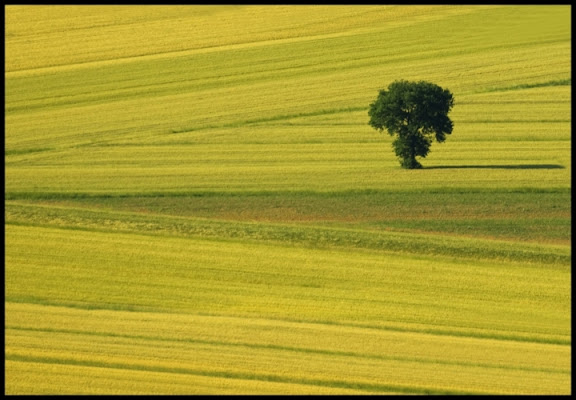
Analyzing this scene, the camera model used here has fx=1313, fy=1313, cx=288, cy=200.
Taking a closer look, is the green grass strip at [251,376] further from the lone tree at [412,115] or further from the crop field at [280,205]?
the lone tree at [412,115]

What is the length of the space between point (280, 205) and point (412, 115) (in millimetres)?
7249

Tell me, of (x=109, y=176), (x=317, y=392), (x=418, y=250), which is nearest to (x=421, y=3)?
(x=109, y=176)

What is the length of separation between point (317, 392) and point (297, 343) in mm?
3272

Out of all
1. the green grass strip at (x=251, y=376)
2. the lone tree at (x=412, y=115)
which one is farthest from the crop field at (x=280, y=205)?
the lone tree at (x=412, y=115)

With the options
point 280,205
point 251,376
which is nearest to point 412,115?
point 280,205

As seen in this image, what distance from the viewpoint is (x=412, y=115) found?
4991cm

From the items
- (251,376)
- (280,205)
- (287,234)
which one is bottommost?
(251,376)

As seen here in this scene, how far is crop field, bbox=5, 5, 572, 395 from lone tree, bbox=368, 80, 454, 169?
846mm

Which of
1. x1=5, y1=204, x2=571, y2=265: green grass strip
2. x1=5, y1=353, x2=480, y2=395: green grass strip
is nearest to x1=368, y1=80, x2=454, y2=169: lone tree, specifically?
x1=5, y1=204, x2=571, y2=265: green grass strip

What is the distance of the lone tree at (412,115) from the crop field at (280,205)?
846 mm

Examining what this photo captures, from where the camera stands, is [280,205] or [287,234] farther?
[280,205]

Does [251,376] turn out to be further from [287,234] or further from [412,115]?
[412,115]

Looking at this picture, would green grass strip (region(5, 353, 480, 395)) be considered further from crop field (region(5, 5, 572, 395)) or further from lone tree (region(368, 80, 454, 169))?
lone tree (region(368, 80, 454, 169))

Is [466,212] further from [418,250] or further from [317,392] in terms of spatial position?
[317,392]
